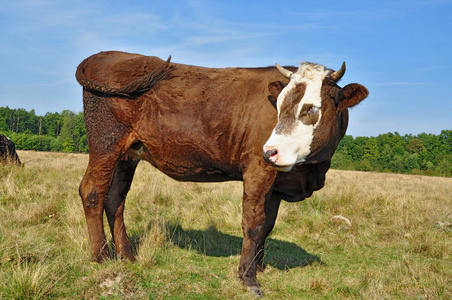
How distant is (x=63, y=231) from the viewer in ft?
20.2

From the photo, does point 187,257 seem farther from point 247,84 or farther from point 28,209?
point 28,209

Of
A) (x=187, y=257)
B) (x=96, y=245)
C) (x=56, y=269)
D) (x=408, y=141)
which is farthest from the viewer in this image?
(x=408, y=141)

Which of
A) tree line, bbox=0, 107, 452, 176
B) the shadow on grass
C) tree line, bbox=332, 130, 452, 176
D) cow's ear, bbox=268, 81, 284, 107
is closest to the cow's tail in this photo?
cow's ear, bbox=268, 81, 284, 107

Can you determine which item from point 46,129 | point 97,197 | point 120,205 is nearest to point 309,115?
point 97,197

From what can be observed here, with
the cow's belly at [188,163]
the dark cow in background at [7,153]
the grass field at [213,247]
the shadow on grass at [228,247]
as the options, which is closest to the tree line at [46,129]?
the dark cow in background at [7,153]

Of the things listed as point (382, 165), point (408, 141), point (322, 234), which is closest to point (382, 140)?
point (408, 141)

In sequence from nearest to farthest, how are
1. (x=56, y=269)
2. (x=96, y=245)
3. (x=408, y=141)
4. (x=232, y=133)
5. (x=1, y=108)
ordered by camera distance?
(x=56, y=269)
(x=232, y=133)
(x=96, y=245)
(x=408, y=141)
(x=1, y=108)

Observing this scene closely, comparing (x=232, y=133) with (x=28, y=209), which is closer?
(x=232, y=133)

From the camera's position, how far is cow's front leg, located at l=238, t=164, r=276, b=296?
4465 mm

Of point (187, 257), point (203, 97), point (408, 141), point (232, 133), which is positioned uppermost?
point (408, 141)

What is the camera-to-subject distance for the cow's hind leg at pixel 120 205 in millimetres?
5383

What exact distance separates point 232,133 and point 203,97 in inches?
23.7

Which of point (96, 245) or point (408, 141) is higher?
point (408, 141)

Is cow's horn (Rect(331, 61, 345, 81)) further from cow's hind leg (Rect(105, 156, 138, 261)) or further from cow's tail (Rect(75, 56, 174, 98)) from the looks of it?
cow's hind leg (Rect(105, 156, 138, 261))
